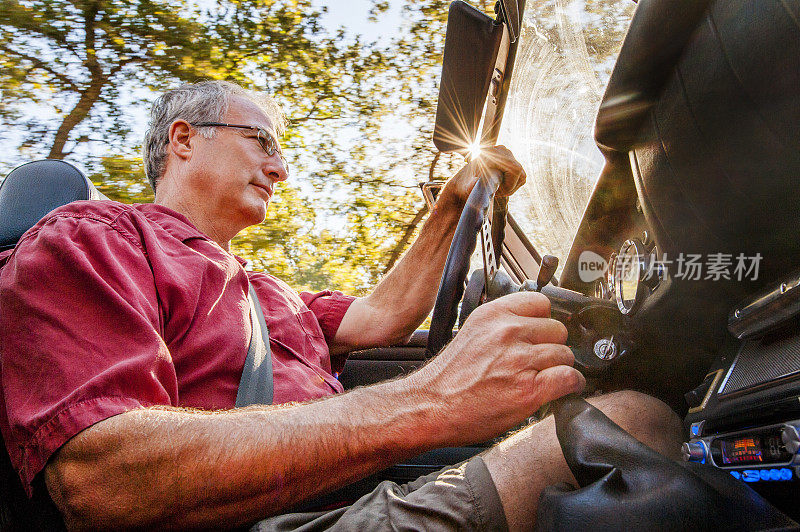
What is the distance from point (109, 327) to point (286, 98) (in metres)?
5.18

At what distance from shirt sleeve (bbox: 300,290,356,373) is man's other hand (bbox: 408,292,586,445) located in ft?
4.01

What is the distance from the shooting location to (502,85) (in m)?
1.36

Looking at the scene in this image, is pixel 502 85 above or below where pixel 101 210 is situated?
above

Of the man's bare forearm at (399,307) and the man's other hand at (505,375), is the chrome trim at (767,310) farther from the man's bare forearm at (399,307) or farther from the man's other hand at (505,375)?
the man's bare forearm at (399,307)

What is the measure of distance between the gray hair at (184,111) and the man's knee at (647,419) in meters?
1.66

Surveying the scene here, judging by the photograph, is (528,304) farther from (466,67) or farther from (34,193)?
(34,193)

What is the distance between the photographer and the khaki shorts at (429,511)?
36.4 inches

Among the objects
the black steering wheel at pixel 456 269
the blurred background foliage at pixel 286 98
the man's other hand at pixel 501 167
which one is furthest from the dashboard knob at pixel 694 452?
the blurred background foliage at pixel 286 98

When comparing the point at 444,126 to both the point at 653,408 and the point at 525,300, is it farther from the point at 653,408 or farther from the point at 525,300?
the point at 653,408

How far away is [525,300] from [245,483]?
1.91 ft

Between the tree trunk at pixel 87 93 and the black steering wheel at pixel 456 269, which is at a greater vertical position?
the black steering wheel at pixel 456 269

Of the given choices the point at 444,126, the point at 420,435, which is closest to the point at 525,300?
the point at 420,435

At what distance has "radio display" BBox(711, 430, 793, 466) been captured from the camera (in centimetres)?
67

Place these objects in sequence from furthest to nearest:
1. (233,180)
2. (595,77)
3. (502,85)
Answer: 1. (233,180)
2. (502,85)
3. (595,77)
